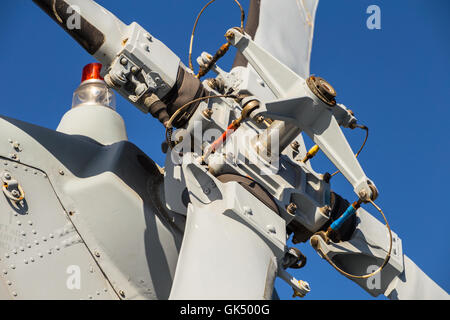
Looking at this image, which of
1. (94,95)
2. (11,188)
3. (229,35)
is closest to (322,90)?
(229,35)

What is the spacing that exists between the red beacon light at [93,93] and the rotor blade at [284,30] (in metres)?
1.95

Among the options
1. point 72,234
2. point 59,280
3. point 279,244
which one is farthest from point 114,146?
point 279,244

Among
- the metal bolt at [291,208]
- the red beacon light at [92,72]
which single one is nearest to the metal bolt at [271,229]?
the metal bolt at [291,208]

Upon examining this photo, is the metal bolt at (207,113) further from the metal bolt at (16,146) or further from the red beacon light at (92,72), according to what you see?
the red beacon light at (92,72)

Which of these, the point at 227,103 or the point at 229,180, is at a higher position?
the point at 227,103

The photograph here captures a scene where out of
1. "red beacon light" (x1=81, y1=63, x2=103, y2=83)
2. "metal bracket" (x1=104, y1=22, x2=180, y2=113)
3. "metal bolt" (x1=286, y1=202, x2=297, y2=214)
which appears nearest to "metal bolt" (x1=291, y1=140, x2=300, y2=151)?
"metal bolt" (x1=286, y1=202, x2=297, y2=214)

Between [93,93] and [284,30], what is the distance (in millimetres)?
2720

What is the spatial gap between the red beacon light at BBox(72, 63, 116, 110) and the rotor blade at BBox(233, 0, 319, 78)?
6.39 ft

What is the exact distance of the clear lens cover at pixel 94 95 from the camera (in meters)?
8.49

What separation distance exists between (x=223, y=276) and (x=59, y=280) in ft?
6.85
